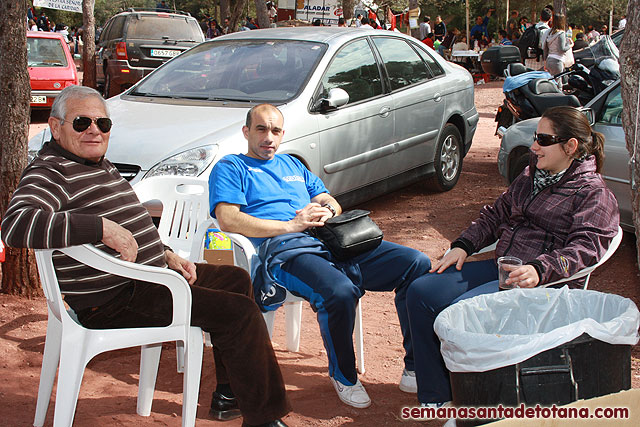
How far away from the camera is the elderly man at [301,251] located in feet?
11.5

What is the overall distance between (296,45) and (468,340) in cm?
446

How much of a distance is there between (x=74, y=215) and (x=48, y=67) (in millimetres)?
12333

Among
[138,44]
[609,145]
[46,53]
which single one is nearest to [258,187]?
[609,145]

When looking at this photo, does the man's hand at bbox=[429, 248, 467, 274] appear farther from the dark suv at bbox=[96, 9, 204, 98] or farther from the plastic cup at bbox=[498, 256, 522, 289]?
the dark suv at bbox=[96, 9, 204, 98]

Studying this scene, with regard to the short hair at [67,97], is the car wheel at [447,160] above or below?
below

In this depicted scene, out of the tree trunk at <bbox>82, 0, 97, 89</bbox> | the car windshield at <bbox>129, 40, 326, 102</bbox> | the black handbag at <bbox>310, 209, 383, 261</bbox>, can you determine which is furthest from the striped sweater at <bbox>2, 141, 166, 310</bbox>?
the tree trunk at <bbox>82, 0, 97, 89</bbox>

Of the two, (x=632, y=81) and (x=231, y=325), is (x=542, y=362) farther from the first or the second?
(x=632, y=81)

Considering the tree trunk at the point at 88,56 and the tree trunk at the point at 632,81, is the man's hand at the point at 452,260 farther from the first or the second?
the tree trunk at the point at 88,56

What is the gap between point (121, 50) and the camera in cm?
1461

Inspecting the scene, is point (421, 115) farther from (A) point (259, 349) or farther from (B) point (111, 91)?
(B) point (111, 91)

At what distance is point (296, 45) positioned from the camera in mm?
6523

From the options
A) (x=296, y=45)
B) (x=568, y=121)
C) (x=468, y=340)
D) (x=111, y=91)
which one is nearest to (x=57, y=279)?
(x=468, y=340)

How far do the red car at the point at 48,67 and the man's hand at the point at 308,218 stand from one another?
1079 centimetres

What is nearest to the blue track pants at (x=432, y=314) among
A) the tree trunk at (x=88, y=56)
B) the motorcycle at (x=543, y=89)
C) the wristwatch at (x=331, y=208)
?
the wristwatch at (x=331, y=208)
